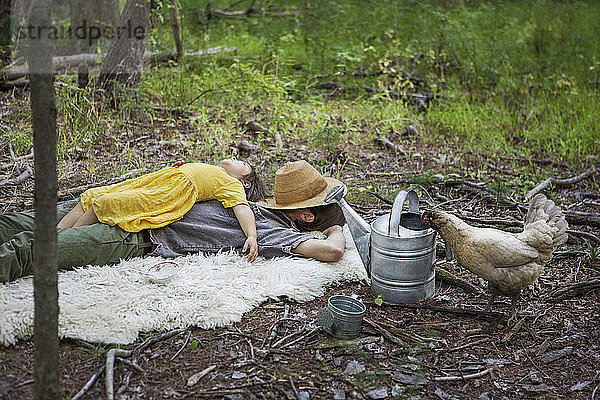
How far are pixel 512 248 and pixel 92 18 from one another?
7.11 m

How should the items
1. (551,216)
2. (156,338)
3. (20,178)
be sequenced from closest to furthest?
1. (156,338)
2. (551,216)
3. (20,178)

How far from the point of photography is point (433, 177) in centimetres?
489

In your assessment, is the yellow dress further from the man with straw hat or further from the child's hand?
the child's hand

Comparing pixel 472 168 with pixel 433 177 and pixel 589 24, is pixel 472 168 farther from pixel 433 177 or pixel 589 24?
pixel 589 24

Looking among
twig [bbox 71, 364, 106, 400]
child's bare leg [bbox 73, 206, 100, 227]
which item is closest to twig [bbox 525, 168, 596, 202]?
child's bare leg [bbox 73, 206, 100, 227]

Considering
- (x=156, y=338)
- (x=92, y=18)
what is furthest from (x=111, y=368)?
(x=92, y=18)

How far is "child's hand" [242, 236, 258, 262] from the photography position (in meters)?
3.30

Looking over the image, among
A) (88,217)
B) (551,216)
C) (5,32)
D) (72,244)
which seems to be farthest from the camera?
(5,32)

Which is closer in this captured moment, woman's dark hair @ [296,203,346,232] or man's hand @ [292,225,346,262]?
man's hand @ [292,225,346,262]

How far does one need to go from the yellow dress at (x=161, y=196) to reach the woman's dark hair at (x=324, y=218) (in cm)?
50

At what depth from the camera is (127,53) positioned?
234 inches

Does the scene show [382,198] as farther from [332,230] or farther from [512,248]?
[512,248]

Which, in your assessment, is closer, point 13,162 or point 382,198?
point 382,198

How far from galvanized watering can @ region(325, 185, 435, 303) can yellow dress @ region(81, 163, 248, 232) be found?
761 mm
